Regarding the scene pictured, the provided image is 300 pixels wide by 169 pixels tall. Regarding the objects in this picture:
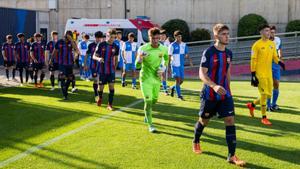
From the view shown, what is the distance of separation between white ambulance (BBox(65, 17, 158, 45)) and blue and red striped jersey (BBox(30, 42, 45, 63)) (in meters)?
9.68

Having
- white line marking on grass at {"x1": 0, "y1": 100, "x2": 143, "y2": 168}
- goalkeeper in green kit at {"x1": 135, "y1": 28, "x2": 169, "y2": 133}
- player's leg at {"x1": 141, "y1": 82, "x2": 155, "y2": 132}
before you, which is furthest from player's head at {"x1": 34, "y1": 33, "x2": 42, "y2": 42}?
player's leg at {"x1": 141, "y1": 82, "x2": 155, "y2": 132}

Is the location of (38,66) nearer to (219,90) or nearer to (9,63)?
(9,63)

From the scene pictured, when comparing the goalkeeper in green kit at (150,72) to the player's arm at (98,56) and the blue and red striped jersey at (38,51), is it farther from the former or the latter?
the blue and red striped jersey at (38,51)

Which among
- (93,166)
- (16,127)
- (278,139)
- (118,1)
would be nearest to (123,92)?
(16,127)

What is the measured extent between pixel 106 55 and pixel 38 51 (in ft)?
18.7

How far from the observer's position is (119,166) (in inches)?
230

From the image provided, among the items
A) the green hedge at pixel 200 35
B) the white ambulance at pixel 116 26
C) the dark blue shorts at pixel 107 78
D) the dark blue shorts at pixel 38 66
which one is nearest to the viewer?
the dark blue shorts at pixel 107 78

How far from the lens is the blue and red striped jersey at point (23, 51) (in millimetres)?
16281

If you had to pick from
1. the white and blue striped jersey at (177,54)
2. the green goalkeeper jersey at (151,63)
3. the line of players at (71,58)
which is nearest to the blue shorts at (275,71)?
the line of players at (71,58)

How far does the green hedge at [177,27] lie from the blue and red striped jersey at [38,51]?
1465 centimetres

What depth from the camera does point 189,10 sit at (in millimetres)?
30969

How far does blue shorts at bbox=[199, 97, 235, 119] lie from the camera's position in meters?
6.02

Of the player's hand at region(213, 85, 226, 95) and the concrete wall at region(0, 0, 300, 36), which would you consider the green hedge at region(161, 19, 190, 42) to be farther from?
the player's hand at region(213, 85, 226, 95)

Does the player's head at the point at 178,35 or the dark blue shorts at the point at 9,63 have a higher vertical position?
the player's head at the point at 178,35
